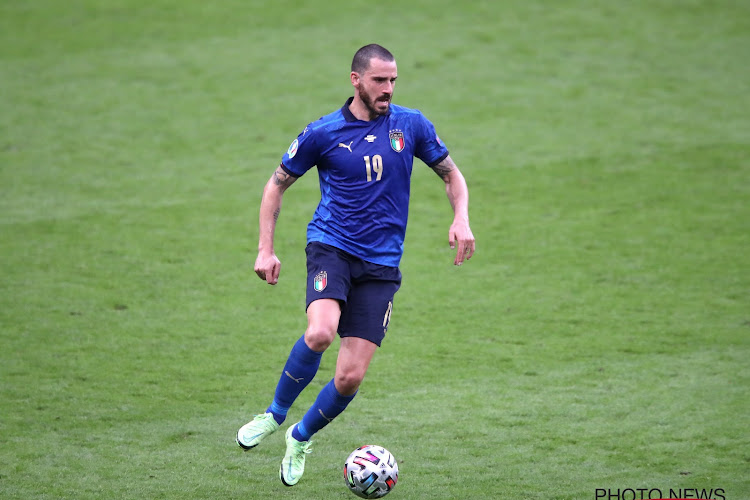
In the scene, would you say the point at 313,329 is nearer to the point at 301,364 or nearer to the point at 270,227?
the point at 301,364

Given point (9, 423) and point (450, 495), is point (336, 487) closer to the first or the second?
point (450, 495)

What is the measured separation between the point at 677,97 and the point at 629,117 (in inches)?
46.8

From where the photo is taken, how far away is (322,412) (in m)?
5.78

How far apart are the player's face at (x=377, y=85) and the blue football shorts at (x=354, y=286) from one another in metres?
0.90

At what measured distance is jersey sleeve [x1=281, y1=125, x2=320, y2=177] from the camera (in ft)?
18.8

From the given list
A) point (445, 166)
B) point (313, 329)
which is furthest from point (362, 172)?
point (313, 329)

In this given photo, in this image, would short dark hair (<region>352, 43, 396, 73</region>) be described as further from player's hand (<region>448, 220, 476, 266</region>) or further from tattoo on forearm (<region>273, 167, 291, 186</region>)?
player's hand (<region>448, 220, 476, 266</region>)

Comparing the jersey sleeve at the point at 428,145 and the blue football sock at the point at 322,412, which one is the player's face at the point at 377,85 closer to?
the jersey sleeve at the point at 428,145

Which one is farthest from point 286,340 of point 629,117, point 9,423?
point 629,117

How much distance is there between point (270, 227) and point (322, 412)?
118 centimetres

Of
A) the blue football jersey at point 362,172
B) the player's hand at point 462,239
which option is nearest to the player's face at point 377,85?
the blue football jersey at point 362,172

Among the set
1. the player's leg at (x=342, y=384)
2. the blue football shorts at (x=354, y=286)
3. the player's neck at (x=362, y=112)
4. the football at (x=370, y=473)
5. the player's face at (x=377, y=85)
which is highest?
the player's face at (x=377, y=85)

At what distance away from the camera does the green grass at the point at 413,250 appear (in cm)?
655

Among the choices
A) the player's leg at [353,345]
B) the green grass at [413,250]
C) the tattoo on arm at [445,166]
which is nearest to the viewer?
the player's leg at [353,345]
